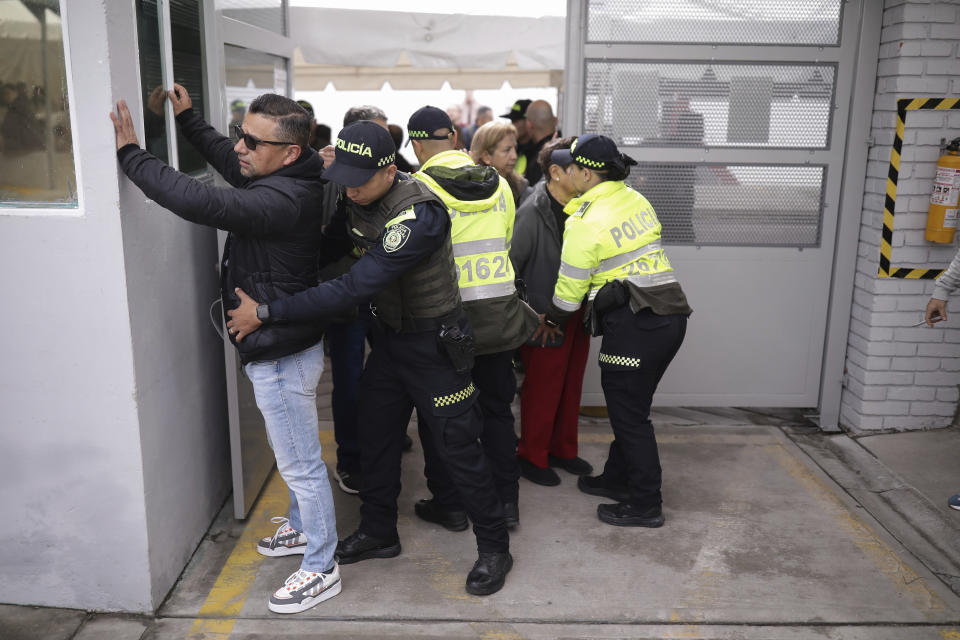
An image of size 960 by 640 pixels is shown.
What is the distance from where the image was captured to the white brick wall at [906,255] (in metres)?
4.60

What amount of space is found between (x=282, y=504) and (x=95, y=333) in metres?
1.56

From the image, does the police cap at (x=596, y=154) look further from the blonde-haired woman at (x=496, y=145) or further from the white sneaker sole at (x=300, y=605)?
the white sneaker sole at (x=300, y=605)

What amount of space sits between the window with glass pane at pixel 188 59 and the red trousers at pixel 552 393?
190 cm

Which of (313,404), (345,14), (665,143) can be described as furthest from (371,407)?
(345,14)

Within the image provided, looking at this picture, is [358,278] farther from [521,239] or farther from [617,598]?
[617,598]

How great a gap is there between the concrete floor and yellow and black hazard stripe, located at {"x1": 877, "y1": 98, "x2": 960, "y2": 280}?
1.06 meters

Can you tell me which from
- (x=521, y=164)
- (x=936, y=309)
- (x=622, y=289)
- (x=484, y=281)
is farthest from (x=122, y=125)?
(x=521, y=164)

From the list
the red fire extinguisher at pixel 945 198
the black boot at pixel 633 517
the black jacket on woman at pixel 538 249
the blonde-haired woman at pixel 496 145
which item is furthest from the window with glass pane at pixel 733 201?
the black boot at pixel 633 517

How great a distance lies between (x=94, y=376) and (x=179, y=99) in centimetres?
113

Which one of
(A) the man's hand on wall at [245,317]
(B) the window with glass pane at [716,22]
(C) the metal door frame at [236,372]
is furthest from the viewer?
(B) the window with glass pane at [716,22]

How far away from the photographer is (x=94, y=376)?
2961 millimetres

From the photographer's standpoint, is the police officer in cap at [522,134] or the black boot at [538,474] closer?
the black boot at [538,474]

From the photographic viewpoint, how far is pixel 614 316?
3.82 metres

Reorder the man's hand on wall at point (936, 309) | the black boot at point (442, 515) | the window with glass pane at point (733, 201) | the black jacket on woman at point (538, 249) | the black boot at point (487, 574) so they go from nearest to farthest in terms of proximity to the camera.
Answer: the black boot at point (487, 574) → the black boot at point (442, 515) → the man's hand on wall at point (936, 309) → the black jacket on woman at point (538, 249) → the window with glass pane at point (733, 201)
